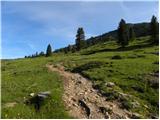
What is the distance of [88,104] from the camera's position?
3125 centimetres

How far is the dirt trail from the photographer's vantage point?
2900cm

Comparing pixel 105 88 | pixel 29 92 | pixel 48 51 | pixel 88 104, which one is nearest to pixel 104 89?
pixel 105 88

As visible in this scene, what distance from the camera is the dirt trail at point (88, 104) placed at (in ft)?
95.1

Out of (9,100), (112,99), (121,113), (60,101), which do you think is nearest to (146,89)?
(112,99)

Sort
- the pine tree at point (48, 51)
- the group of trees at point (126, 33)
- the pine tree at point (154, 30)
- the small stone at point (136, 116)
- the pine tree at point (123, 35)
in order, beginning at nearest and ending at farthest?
1. the small stone at point (136, 116)
2. the pine tree at point (154, 30)
3. the group of trees at point (126, 33)
4. the pine tree at point (123, 35)
5. the pine tree at point (48, 51)

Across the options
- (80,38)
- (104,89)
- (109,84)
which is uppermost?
(80,38)

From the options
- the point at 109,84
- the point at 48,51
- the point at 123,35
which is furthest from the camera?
the point at 48,51

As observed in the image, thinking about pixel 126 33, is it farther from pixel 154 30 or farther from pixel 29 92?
pixel 29 92

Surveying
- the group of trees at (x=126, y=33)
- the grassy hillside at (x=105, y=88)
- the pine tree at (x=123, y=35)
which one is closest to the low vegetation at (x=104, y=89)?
the grassy hillside at (x=105, y=88)

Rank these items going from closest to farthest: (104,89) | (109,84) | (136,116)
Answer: (136,116)
(104,89)
(109,84)

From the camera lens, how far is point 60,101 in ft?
103

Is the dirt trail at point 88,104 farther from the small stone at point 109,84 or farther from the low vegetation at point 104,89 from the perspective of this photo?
the small stone at point 109,84

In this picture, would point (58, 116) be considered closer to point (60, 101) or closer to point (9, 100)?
point (60, 101)

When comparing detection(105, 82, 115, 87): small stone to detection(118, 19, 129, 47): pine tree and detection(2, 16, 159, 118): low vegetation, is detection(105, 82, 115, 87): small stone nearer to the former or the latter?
detection(2, 16, 159, 118): low vegetation
